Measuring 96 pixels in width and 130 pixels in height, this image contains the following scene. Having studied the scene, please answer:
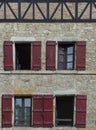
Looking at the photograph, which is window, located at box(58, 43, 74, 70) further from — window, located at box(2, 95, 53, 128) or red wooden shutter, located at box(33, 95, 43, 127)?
red wooden shutter, located at box(33, 95, 43, 127)

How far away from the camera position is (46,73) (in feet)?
54.4

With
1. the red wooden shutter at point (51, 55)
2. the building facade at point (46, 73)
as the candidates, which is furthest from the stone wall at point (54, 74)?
the red wooden shutter at point (51, 55)

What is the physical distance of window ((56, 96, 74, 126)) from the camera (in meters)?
16.8

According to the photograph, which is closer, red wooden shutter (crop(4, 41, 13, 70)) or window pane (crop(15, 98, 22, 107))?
red wooden shutter (crop(4, 41, 13, 70))

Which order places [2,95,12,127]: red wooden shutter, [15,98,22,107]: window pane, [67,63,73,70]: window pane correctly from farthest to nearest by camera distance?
[67,63,73,70]: window pane
[15,98,22,107]: window pane
[2,95,12,127]: red wooden shutter

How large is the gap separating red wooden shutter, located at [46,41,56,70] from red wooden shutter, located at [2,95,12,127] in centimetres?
230

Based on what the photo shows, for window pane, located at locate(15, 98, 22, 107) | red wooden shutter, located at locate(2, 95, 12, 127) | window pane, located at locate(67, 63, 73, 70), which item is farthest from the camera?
window pane, located at locate(67, 63, 73, 70)

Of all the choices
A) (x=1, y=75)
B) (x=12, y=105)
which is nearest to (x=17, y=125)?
(x=12, y=105)

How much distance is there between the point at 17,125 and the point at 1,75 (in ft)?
8.04

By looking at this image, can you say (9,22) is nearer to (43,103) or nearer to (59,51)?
(59,51)

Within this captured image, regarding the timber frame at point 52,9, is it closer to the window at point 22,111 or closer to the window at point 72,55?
the window at point 72,55

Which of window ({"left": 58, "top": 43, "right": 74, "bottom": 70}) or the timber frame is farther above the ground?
the timber frame

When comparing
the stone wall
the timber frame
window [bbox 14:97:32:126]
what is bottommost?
window [bbox 14:97:32:126]

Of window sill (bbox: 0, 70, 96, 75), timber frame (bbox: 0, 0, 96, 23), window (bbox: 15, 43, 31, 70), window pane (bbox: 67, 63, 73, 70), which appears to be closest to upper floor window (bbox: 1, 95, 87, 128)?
window sill (bbox: 0, 70, 96, 75)
